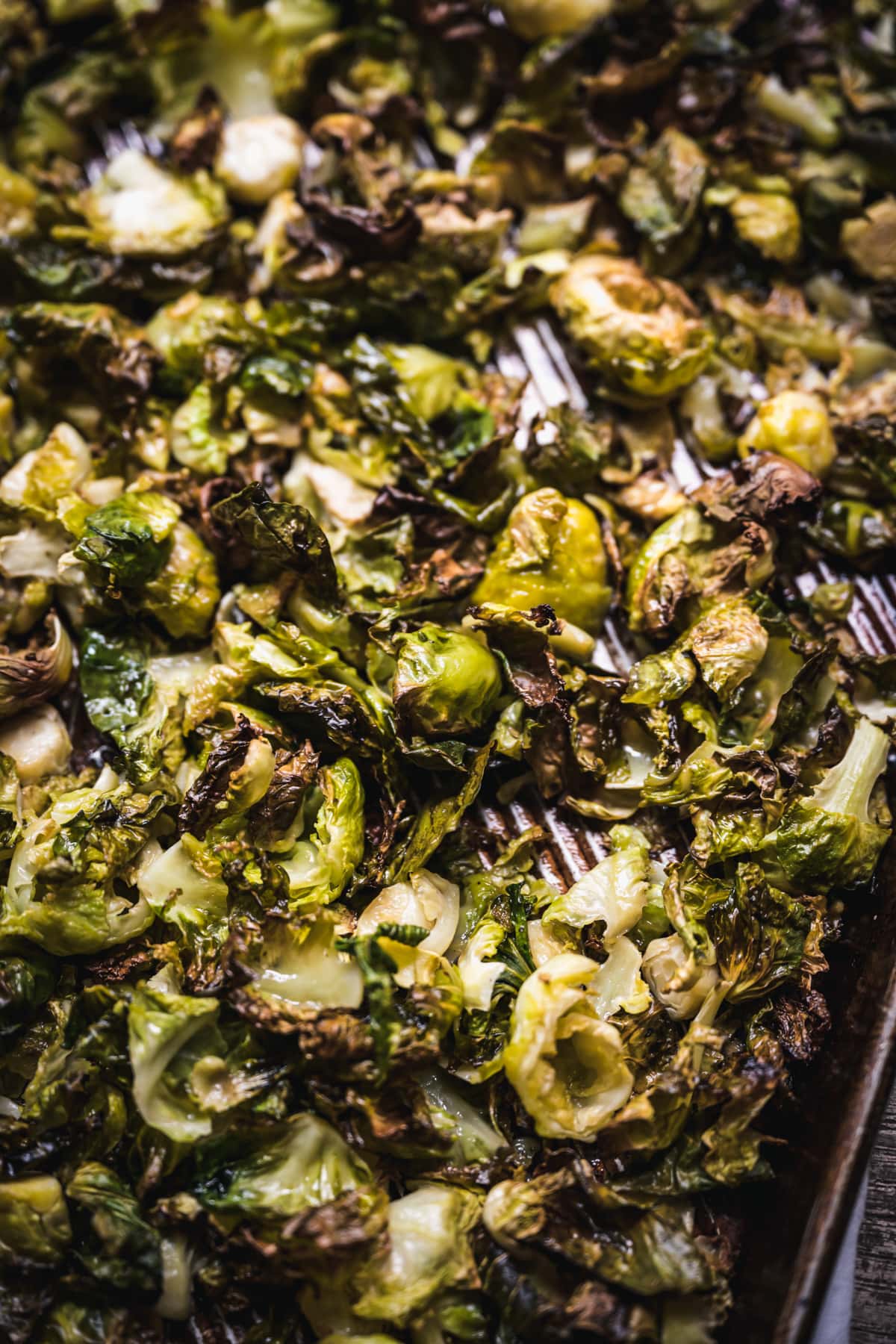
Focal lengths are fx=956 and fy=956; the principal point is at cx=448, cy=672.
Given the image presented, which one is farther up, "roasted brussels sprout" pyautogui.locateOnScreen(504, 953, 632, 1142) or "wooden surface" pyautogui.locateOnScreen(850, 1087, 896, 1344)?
"roasted brussels sprout" pyautogui.locateOnScreen(504, 953, 632, 1142)

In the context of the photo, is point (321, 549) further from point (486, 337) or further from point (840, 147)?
point (840, 147)

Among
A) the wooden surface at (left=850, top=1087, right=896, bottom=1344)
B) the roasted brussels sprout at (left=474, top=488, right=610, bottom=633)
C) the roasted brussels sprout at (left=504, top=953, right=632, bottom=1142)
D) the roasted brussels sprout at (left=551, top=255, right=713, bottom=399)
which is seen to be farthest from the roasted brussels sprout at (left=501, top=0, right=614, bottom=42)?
the wooden surface at (left=850, top=1087, right=896, bottom=1344)

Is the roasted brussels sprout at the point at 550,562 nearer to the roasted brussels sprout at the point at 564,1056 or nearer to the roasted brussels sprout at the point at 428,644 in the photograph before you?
the roasted brussels sprout at the point at 428,644

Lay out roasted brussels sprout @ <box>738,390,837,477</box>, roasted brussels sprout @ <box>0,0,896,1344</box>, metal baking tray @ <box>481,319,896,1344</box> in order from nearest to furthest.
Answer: metal baking tray @ <box>481,319,896,1344</box> < roasted brussels sprout @ <box>0,0,896,1344</box> < roasted brussels sprout @ <box>738,390,837,477</box>

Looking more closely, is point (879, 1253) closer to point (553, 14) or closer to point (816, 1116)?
point (816, 1116)

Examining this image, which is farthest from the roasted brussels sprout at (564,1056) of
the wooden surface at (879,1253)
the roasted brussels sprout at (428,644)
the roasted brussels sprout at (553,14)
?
the roasted brussels sprout at (553,14)

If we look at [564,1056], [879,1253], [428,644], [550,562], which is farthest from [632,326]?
[879,1253]

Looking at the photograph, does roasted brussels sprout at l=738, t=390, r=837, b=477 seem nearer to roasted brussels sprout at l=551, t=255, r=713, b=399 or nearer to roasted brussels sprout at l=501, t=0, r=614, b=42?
roasted brussels sprout at l=551, t=255, r=713, b=399
